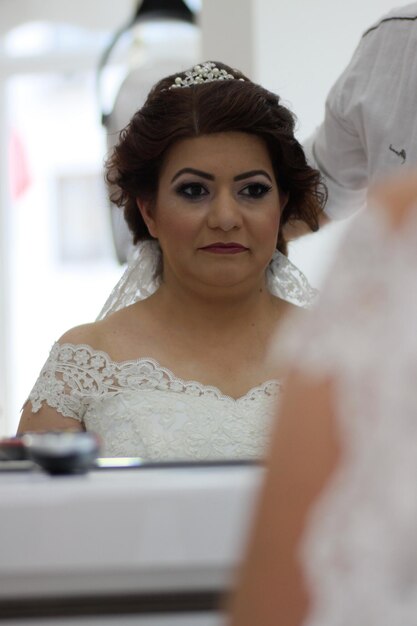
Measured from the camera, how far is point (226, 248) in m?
2.04

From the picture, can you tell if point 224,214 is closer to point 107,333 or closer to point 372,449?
point 107,333

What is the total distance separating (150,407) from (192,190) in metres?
0.40

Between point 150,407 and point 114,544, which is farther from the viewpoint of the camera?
point 150,407

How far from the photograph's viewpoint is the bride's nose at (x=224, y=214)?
2020 mm

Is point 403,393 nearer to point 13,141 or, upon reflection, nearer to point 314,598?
point 314,598

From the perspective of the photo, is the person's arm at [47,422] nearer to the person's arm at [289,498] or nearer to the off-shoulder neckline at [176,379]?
the off-shoulder neckline at [176,379]

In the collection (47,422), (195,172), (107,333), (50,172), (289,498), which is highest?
(289,498)

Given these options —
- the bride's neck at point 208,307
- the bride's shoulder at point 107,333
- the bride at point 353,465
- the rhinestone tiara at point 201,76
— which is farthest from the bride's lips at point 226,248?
the bride at point 353,465

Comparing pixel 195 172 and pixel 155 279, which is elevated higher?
pixel 195 172

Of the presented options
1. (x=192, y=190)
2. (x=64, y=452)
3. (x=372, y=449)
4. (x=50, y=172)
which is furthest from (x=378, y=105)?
(x=50, y=172)

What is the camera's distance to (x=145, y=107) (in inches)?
85.7

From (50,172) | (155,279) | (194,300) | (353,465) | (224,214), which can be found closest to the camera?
(353,465)

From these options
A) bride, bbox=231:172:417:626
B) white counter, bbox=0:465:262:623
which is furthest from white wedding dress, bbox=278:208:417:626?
white counter, bbox=0:465:262:623

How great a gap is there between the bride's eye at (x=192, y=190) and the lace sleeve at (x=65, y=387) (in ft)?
1.14
